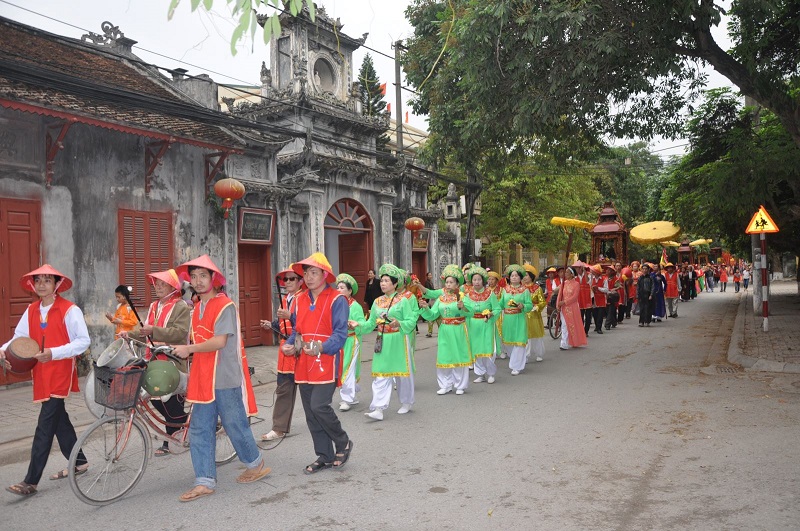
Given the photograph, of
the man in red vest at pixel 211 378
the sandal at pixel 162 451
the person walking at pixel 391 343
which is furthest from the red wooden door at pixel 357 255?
the man in red vest at pixel 211 378

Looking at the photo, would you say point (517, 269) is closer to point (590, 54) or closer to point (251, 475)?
→ point (590, 54)

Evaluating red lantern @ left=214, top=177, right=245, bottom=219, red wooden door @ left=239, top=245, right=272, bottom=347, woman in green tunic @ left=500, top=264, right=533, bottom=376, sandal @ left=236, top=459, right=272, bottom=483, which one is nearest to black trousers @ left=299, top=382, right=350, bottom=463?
sandal @ left=236, top=459, right=272, bottom=483

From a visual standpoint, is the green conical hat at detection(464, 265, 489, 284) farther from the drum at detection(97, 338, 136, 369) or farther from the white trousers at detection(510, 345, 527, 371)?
the drum at detection(97, 338, 136, 369)

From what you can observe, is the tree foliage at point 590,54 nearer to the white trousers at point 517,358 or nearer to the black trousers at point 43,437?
the white trousers at point 517,358

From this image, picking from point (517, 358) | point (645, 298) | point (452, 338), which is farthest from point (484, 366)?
point (645, 298)

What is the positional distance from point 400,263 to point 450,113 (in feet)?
29.1

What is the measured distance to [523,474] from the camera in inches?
211

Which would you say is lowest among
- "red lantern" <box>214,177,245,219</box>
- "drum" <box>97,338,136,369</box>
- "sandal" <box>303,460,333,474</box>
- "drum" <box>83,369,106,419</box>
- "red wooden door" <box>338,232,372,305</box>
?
"sandal" <box>303,460,333,474</box>

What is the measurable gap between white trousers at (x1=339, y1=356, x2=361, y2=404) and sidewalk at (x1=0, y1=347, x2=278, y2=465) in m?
1.94

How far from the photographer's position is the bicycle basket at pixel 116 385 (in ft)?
15.3

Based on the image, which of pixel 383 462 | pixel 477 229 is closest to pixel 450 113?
pixel 383 462

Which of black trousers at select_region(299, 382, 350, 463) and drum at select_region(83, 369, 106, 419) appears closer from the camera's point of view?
drum at select_region(83, 369, 106, 419)

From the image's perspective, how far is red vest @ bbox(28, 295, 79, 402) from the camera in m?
5.11

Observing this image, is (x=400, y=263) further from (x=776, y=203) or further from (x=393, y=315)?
(x=393, y=315)
